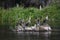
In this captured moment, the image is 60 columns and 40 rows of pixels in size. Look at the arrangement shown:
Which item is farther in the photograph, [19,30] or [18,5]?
[18,5]

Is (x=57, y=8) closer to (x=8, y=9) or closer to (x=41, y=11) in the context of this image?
(x=41, y=11)

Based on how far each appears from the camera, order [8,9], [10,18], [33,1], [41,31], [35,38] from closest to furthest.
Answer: [35,38] < [41,31] < [10,18] < [8,9] < [33,1]

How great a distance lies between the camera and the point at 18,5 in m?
44.4

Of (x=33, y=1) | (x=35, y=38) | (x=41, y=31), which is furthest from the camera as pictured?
(x=33, y=1)

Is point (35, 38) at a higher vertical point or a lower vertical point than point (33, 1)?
lower

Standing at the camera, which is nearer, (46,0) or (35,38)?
(35,38)

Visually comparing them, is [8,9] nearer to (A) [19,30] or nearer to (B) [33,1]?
(B) [33,1]

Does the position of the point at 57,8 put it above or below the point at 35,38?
above

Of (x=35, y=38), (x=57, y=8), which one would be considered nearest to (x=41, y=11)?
(x=57, y=8)

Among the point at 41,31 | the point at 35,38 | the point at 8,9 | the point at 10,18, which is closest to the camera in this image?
the point at 35,38

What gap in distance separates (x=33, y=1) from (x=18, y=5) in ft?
9.04

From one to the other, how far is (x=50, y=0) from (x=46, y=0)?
783 millimetres

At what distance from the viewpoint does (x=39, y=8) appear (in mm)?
43562

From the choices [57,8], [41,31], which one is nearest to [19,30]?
[41,31]
